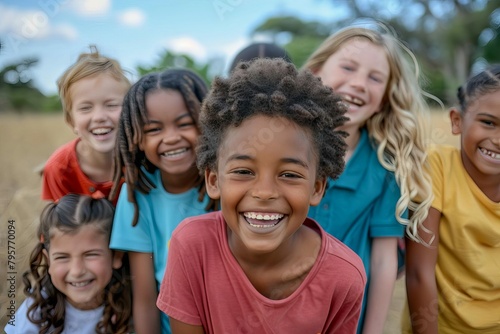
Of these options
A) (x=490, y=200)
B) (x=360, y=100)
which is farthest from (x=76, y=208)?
(x=490, y=200)

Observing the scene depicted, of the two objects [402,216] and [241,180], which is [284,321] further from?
[402,216]

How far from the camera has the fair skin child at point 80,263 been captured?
259cm

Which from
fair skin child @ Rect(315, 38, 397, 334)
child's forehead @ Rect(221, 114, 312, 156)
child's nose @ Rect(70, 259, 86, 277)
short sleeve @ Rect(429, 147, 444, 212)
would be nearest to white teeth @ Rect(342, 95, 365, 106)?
fair skin child @ Rect(315, 38, 397, 334)

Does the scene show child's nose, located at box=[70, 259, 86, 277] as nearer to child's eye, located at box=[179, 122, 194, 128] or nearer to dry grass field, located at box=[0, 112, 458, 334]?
dry grass field, located at box=[0, 112, 458, 334]

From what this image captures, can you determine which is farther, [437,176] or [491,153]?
[437,176]

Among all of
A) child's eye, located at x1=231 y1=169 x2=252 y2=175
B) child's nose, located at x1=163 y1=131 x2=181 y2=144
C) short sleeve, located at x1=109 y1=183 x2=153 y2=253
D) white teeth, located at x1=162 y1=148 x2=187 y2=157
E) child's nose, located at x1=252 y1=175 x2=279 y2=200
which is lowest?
short sleeve, located at x1=109 y1=183 x2=153 y2=253

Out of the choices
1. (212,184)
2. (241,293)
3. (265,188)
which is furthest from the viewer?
(212,184)

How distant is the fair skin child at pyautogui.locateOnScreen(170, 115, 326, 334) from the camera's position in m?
1.92

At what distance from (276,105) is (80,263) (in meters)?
1.35

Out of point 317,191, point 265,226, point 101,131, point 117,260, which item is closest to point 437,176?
point 317,191

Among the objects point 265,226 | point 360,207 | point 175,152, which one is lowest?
point 265,226

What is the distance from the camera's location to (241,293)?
6.75ft

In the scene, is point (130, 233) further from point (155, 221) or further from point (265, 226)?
point (265, 226)

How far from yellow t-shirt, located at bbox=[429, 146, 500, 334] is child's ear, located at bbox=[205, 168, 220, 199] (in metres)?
1.17
